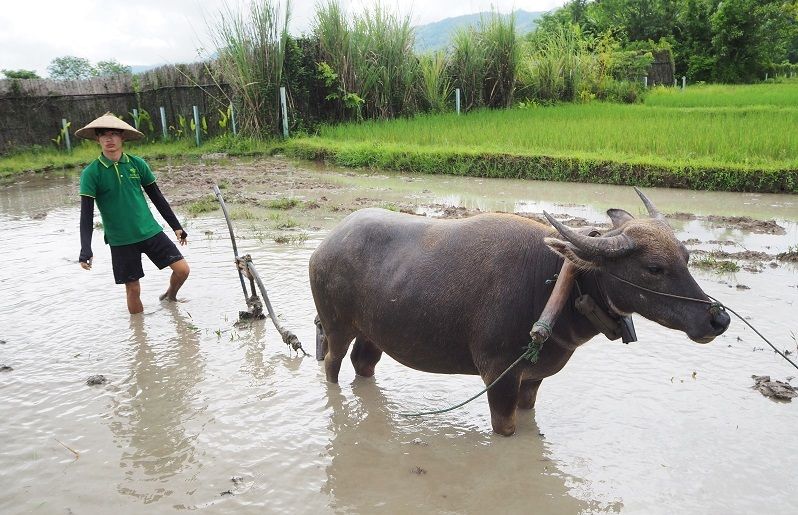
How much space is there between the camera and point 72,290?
510 cm

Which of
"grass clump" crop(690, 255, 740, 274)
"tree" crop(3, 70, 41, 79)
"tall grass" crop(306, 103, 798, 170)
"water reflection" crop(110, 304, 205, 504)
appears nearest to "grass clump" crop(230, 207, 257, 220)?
"water reflection" crop(110, 304, 205, 504)

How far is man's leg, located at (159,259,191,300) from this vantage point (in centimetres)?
470

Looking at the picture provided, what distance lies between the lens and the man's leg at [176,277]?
Result: 4.70 m

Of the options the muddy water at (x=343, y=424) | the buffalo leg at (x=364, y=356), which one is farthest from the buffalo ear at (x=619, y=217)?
the buffalo leg at (x=364, y=356)

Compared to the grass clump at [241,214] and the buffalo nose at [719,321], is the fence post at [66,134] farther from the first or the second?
the buffalo nose at [719,321]

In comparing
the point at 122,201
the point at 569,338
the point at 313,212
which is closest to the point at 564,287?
the point at 569,338

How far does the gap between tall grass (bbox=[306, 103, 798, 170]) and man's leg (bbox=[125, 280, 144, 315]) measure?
20.4 feet

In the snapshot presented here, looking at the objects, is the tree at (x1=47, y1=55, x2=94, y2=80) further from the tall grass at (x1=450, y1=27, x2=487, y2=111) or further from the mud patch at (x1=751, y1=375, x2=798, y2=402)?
the mud patch at (x1=751, y1=375, x2=798, y2=402)

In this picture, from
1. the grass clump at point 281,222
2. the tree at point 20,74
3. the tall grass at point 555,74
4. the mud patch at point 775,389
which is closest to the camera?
the mud patch at point 775,389

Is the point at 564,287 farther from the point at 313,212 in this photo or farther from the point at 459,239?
the point at 313,212

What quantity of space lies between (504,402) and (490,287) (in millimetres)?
511

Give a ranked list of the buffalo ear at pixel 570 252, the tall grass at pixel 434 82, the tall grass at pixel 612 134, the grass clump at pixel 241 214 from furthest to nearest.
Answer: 1. the tall grass at pixel 434 82
2. the tall grass at pixel 612 134
3. the grass clump at pixel 241 214
4. the buffalo ear at pixel 570 252

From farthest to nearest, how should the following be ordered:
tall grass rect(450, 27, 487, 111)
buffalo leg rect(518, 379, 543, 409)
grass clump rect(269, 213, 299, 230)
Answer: tall grass rect(450, 27, 487, 111), grass clump rect(269, 213, 299, 230), buffalo leg rect(518, 379, 543, 409)

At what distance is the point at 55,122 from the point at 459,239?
13.6 m
